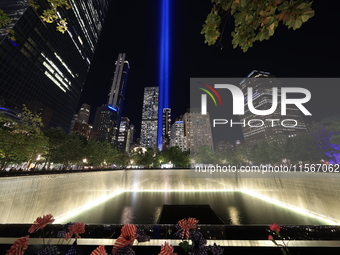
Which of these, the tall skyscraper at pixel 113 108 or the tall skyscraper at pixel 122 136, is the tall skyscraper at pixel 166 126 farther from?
the tall skyscraper at pixel 113 108

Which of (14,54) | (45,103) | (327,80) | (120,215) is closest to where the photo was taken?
(120,215)

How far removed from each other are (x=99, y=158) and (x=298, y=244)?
1853 inches

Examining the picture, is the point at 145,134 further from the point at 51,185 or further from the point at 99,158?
the point at 51,185

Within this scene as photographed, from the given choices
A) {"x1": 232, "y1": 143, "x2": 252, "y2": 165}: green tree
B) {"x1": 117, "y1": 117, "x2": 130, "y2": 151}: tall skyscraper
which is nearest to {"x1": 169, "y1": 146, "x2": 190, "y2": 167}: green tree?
{"x1": 232, "y1": 143, "x2": 252, "y2": 165}: green tree

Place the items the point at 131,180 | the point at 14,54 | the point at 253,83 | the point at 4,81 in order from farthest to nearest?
1. the point at 253,83
2. the point at 14,54
3. the point at 4,81
4. the point at 131,180

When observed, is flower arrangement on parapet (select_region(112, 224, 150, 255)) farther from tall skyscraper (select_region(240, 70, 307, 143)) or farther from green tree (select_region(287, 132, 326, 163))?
tall skyscraper (select_region(240, 70, 307, 143))

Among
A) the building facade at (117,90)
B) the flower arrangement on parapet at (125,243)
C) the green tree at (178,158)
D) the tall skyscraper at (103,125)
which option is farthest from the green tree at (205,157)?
the building facade at (117,90)

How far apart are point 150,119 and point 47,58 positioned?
133 m

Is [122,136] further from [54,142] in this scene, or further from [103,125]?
[54,142]

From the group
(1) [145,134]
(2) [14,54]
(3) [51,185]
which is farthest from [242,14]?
(1) [145,134]

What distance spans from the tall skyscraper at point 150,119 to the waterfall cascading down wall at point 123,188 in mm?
132727

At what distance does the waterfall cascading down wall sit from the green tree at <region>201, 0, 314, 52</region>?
561 inches

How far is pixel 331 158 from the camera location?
2794 centimetres

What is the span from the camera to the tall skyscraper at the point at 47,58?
41.8m
